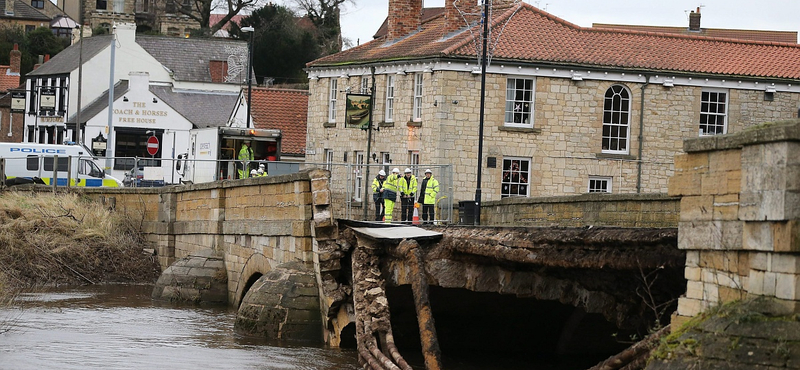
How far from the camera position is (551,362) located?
1997 cm

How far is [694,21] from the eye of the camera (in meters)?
48.8

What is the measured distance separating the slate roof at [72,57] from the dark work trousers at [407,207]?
45.5 m

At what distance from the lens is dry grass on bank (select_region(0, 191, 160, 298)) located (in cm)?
3053

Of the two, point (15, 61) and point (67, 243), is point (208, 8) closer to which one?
point (15, 61)

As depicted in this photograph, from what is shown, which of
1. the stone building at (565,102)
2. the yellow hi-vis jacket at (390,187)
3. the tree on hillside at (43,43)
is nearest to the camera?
the yellow hi-vis jacket at (390,187)

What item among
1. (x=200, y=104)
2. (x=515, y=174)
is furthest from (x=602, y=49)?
(x=200, y=104)

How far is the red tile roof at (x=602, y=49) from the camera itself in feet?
118

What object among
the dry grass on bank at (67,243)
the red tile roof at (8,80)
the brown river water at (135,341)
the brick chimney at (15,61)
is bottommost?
the brown river water at (135,341)

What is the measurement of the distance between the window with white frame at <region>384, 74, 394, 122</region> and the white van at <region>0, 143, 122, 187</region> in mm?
9024

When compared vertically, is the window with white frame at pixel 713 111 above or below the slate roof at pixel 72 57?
below

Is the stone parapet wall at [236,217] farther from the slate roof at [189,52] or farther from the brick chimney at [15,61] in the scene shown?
the brick chimney at [15,61]

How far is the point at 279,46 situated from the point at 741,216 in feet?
216

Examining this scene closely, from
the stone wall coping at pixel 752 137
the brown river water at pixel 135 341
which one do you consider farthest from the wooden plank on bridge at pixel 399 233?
the stone wall coping at pixel 752 137

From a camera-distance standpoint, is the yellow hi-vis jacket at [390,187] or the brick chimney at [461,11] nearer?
the yellow hi-vis jacket at [390,187]
